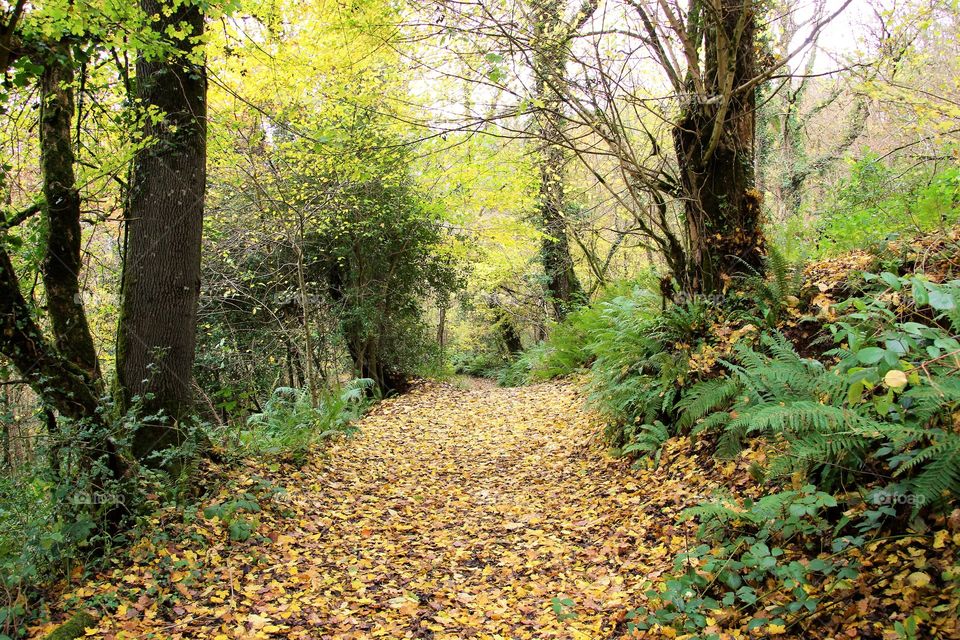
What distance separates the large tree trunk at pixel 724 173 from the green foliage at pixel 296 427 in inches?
181

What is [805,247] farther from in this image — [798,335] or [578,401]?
[578,401]

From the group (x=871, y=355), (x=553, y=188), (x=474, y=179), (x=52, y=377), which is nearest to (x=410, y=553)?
(x=52, y=377)

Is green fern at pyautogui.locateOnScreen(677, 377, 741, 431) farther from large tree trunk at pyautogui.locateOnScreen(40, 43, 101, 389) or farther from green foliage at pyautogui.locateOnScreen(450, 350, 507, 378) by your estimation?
green foliage at pyautogui.locateOnScreen(450, 350, 507, 378)

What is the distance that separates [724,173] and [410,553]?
176 inches

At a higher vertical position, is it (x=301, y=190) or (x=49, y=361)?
(x=301, y=190)

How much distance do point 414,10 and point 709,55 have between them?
2.80 m

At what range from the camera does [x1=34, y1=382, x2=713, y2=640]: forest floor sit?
337 cm

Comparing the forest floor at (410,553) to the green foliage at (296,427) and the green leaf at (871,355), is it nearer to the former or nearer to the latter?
the green foliage at (296,427)

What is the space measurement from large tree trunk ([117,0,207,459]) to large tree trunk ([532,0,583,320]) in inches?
119

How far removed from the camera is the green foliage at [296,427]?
19.2 feet

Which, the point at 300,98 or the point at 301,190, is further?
the point at 301,190

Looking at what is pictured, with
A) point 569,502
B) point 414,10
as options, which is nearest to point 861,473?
point 569,502

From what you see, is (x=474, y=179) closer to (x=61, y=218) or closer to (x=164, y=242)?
(x=164, y=242)

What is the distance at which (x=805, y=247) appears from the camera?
18.4 ft
